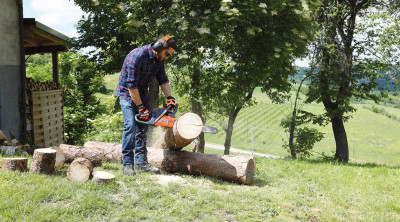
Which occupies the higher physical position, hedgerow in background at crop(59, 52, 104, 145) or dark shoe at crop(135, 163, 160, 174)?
hedgerow in background at crop(59, 52, 104, 145)

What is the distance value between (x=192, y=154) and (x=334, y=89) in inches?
414

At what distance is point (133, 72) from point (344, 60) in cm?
1121

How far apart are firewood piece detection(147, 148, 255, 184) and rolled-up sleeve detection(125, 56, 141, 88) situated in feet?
4.77

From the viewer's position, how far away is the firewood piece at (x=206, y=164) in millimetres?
4953

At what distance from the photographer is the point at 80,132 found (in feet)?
57.6

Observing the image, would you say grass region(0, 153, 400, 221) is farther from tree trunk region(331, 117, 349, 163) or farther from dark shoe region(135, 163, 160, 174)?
tree trunk region(331, 117, 349, 163)

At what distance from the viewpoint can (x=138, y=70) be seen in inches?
183

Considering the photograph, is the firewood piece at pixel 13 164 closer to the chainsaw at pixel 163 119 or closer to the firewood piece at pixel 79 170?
the firewood piece at pixel 79 170

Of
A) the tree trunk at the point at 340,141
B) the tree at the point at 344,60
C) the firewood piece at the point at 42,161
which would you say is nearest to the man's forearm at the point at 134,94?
the firewood piece at the point at 42,161

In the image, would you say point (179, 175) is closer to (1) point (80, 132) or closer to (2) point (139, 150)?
(2) point (139, 150)

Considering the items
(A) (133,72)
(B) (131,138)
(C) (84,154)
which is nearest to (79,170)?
(B) (131,138)

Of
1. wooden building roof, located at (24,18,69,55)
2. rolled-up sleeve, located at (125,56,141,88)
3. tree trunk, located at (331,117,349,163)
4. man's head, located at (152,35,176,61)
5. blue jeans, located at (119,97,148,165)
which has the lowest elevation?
tree trunk, located at (331,117,349,163)

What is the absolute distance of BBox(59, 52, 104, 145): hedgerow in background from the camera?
679 inches

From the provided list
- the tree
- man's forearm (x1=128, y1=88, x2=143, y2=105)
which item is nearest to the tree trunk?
the tree
